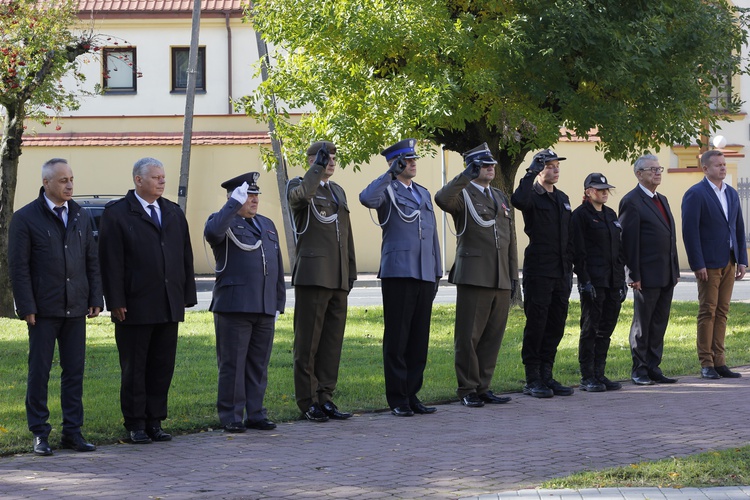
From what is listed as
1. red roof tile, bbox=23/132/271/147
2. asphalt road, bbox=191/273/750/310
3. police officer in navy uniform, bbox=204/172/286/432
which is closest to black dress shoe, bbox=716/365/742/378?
police officer in navy uniform, bbox=204/172/286/432

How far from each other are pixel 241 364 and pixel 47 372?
1.50 metres

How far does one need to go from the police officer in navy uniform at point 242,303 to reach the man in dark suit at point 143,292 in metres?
0.45

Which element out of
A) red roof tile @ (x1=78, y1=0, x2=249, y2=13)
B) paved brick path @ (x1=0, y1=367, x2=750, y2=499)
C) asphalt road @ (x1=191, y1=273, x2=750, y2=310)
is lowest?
paved brick path @ (x1=0, y1=367, x2=750, y2=499)

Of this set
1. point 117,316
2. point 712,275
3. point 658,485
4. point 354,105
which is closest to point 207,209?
point 354,105

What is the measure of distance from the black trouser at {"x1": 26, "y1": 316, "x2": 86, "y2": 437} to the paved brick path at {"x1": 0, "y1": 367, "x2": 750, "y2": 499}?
236 mm

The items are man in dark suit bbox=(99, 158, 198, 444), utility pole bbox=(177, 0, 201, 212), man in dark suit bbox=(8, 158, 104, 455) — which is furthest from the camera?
utility pole bbox=(177, 0, 201, 212)

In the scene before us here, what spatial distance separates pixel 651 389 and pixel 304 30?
9.26 metres

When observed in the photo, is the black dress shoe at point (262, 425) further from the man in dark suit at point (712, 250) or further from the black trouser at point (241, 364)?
the man in dark suit at point (712, 250)

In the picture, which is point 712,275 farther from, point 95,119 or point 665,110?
point 95,119

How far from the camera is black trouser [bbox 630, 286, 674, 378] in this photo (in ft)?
36.9

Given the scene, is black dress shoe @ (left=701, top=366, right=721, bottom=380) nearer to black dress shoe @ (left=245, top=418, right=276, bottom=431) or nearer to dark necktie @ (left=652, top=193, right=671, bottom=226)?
dark necktie @ (left=652, top=193, right=671, bottom=226)

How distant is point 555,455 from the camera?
24.7ft

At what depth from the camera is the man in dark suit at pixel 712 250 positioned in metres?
11.7

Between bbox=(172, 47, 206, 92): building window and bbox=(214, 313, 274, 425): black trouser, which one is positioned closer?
bbox=(214, 313, 274, 425): black trouser
